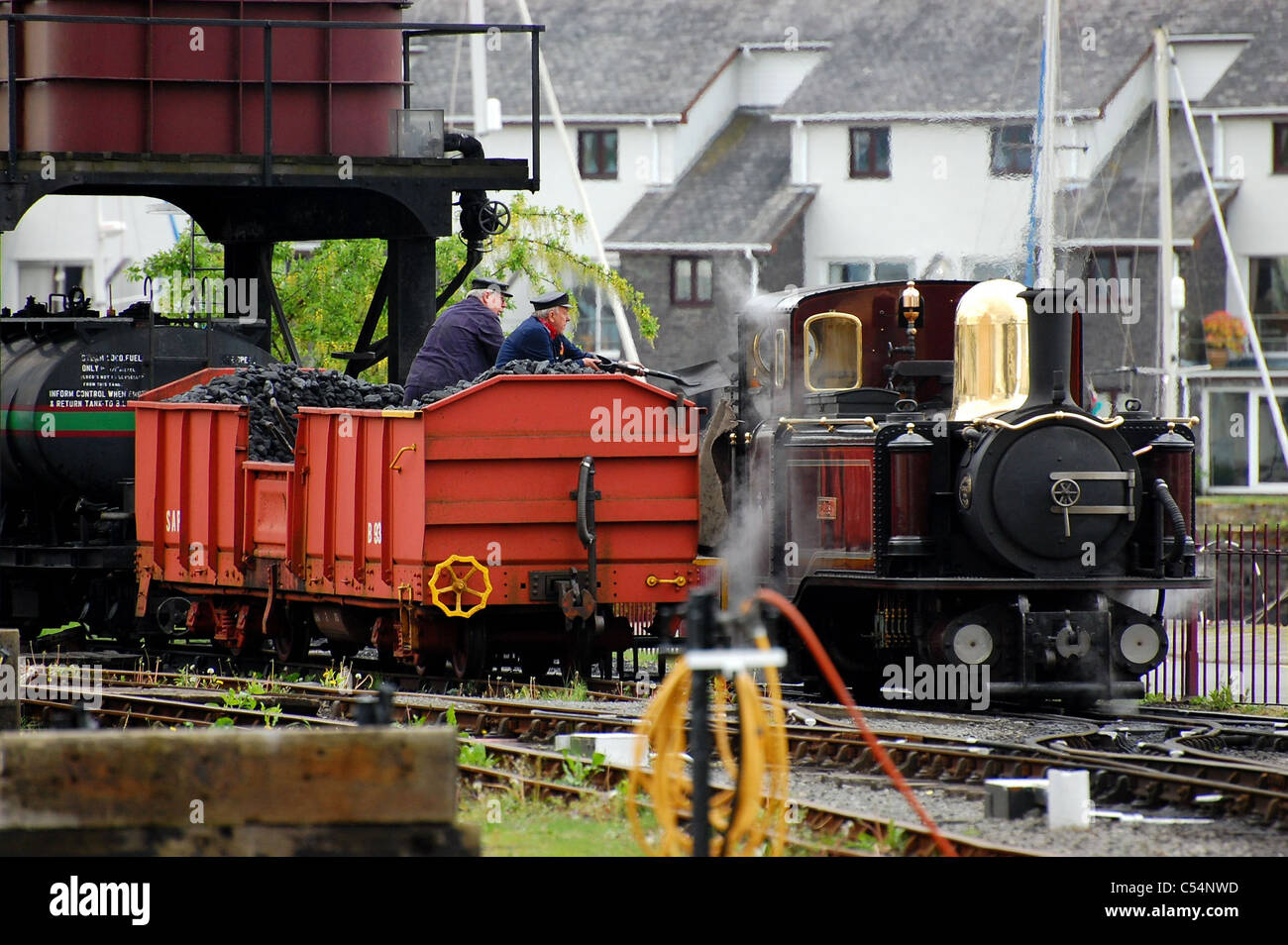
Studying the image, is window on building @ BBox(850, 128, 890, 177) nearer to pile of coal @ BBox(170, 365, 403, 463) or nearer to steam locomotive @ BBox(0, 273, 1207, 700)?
pile of coal @ BBox(170, 365, 403, 463)

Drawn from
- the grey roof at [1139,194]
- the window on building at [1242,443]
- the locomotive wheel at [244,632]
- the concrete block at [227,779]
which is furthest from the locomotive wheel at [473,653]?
the window on building at [1242,443]

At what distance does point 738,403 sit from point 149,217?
37.8 metres

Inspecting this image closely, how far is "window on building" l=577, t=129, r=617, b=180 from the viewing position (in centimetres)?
5059

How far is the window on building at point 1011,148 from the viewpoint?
38.3m

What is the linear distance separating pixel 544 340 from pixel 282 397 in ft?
8.23

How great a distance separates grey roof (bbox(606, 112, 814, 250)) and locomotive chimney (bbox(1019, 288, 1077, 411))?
34325mm

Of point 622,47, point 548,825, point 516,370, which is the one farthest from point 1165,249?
point 548,825

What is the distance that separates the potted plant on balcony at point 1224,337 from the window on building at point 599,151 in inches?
546

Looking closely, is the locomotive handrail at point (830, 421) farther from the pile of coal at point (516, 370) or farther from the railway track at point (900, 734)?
the railway track at point (900, 734)

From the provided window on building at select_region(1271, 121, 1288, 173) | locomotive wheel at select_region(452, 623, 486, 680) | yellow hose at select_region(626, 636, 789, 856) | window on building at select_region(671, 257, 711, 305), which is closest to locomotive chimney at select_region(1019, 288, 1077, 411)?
locomotive wheel at select_region(452, 623, 486, 680)

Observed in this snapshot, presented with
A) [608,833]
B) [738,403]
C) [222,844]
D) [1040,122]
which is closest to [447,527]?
[738,403]

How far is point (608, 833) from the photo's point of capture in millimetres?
9188

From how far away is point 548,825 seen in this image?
9.38m

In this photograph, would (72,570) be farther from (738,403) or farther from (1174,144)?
(1174,144)
